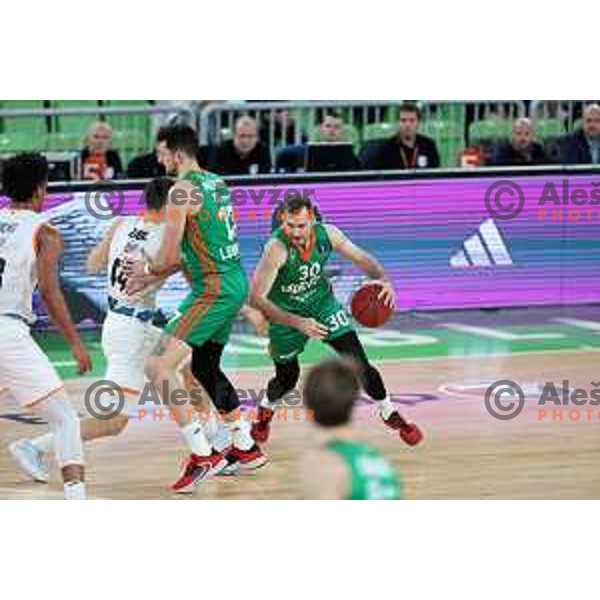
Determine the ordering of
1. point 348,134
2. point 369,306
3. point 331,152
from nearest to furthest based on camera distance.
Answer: point 369,306
point 331,152
point 348,134

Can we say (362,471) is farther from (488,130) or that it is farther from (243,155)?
(488,130)

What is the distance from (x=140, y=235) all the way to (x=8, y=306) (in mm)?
1081

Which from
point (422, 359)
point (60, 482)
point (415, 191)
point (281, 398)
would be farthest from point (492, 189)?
point (60, 482)

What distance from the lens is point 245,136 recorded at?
15305 mm

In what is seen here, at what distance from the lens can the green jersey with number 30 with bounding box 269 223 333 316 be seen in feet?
41.5

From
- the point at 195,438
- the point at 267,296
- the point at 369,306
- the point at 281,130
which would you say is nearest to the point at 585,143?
the point at 281,130

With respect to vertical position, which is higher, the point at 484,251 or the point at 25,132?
the point at 25,132

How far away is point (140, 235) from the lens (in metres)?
12.3

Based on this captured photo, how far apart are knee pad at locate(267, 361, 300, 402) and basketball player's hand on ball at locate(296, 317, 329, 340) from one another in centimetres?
35

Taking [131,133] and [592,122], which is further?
[592,122]

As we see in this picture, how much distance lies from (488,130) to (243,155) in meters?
2.85

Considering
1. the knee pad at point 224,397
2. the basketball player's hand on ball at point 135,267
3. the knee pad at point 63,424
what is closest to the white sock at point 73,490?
the knee pad at point 63,424

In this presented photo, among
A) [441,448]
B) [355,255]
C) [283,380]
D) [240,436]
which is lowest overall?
[441,448]

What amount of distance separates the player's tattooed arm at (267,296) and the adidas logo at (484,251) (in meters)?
3.89
